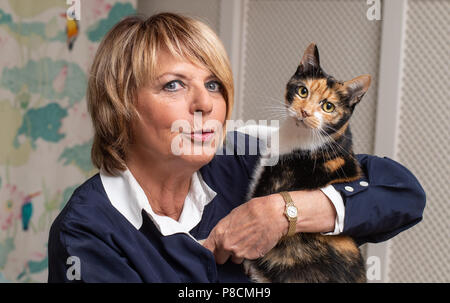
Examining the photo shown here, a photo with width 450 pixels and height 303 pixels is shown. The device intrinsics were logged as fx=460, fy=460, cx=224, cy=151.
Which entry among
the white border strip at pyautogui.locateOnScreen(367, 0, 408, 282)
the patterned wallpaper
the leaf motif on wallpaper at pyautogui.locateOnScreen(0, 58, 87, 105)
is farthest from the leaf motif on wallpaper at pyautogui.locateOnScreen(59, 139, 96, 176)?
the white border strip at pyautogui.locateOnScreen(367, 0, 408, 282)

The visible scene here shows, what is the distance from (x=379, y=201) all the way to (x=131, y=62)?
0.53 m

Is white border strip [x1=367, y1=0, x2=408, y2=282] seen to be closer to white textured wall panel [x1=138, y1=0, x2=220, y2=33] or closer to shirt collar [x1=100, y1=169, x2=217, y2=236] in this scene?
white textured wall panel [x1=138, y1=0, x2=220, y2=33]

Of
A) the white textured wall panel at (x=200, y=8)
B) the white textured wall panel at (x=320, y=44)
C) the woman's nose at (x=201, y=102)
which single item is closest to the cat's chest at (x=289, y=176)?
the woman's nose at (x=201, y=102)

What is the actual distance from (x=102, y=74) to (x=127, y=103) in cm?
8

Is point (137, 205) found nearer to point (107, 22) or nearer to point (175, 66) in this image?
point (175, 66)

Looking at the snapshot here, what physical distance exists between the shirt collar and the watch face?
0.19 metres

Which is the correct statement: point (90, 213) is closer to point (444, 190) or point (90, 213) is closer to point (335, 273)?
point (335, 273)

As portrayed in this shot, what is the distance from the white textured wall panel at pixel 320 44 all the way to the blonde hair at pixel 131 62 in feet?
3.44

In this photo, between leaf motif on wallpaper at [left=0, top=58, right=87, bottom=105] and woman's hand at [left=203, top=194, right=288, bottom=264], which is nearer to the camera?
woman's hand at [left=203, top=194, right=288, bottom=264]

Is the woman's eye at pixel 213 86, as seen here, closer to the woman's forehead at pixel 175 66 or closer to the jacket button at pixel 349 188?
the woman's forehead at pixel 175 66

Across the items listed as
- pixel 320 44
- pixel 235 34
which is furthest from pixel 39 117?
pixel 320 44

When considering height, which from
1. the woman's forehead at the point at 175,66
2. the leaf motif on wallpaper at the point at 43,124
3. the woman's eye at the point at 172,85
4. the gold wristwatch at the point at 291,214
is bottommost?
the leaf motif on wallpaper at the point at 43,124

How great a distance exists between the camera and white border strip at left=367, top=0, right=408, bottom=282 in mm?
1942

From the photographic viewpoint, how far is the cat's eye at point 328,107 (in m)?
0.82
